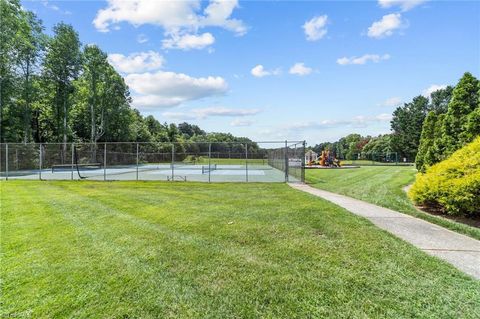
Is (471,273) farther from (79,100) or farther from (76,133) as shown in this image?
(76,133)

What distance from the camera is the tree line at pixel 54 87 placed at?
83.5ft

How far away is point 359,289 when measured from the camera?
3178 mm

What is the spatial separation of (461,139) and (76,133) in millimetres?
42328

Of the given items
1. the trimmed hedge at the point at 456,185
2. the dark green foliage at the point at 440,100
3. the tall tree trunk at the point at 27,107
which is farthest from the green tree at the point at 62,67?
the dark green foliage at the point at 440,100

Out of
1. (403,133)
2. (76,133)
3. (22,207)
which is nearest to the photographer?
(22,207)

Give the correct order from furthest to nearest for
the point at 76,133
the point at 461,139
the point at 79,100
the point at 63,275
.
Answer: the point at 76,133, the point at 79,100, the point at 461,139, the point at 63,275

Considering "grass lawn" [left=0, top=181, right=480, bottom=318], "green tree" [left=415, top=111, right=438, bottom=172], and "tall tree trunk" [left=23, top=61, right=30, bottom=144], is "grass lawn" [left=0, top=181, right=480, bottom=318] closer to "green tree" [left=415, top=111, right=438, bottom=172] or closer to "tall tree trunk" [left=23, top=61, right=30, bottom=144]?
"green tree" [left=415, top=111, right=438, bottom=172]

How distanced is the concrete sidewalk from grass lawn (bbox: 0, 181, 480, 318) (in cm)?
26

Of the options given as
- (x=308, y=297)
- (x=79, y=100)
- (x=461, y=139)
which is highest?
(x=79, y=100)

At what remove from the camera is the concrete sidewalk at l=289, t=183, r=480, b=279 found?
4047mm

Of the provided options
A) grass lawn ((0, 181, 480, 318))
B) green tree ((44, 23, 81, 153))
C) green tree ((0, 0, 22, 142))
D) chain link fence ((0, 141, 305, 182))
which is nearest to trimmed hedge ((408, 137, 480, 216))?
grass lawn ((0, 181, 480, 318))

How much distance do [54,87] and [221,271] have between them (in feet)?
116

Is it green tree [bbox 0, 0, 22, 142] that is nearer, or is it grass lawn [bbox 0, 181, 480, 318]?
grass lawn [bbox 0, 181, 480, 318]

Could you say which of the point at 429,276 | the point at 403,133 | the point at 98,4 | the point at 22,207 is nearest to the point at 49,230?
the point at 22,207
